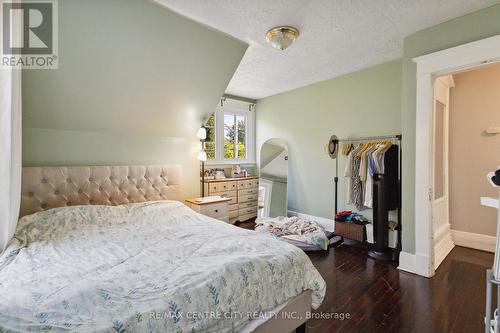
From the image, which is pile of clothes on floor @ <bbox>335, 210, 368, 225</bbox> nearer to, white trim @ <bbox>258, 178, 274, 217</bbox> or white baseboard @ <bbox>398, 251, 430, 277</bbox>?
white baseboard @ <bbox>398, 251, 430, 277</bbox>

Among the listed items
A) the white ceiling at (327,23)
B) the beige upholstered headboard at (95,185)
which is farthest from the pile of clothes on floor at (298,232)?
the white ceiling at (327,23)

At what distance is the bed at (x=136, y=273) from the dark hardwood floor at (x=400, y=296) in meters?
0.51

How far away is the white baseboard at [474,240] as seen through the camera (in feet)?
10.4

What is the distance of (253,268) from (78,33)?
2.33m

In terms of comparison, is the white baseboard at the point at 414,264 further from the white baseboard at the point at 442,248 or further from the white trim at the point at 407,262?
the white baseboard at the point at 442,248

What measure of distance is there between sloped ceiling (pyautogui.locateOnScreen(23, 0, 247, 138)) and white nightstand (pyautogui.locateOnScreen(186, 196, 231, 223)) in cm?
119

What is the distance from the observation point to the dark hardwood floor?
1.80 meters

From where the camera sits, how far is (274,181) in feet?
15.9

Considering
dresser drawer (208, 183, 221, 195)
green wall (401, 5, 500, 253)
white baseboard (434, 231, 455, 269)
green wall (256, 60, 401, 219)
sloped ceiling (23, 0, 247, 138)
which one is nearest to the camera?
sloped ceiling (23, 0, 247, 138)

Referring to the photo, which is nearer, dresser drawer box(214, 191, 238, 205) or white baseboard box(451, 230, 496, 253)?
white baseboard box(451, 230, 496, 253)

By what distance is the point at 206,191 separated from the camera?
13.1 ft

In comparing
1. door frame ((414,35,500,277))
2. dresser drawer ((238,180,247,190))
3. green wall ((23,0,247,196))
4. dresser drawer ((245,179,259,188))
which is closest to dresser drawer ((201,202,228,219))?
green wall ((23,0,247,196))

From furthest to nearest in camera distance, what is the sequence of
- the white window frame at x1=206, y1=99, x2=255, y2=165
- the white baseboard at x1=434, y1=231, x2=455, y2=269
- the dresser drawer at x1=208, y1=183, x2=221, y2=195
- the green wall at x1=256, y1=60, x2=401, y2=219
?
the white window frame at x1=206, y1=99, x2=255, y2=165
the dresser drawer at x1=208, y1=183, x2=221, y2=195
the green wall at x1=256, y1=60, x2=401, y2=219
the white baseboard at x1=434, y1=231, x2=455, y2=269

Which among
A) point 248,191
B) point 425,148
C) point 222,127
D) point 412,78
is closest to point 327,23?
point 412,78
